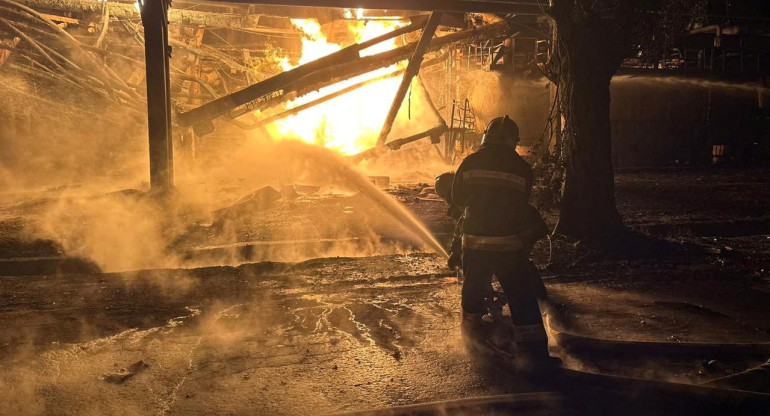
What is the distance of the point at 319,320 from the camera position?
543 cm

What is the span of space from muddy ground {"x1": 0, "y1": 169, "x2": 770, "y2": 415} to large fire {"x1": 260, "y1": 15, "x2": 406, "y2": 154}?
904cm

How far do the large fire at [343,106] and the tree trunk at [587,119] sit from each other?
839 centimetres

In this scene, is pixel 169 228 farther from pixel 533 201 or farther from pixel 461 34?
pixel 461 34

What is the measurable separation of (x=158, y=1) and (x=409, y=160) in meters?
14.4

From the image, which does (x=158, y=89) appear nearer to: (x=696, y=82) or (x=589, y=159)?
(x=589, y=159)

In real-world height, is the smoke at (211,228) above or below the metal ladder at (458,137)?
below

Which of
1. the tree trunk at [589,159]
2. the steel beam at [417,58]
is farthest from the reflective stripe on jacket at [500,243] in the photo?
the steel beam at [417,58]

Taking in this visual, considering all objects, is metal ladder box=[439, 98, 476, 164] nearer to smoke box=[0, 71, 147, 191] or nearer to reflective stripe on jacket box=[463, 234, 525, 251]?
smoke box=[0, 71, 147, 191]

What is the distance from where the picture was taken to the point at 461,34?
491 inches

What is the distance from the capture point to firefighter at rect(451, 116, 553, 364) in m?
4.20

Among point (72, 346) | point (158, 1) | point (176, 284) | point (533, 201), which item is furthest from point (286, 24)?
point (72, 346)

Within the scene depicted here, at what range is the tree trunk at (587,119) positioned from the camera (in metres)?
7.84

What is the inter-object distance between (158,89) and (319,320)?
5.26m

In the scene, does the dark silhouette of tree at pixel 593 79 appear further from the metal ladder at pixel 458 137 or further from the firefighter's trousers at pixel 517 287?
the metal ladder at pixel 458 137
